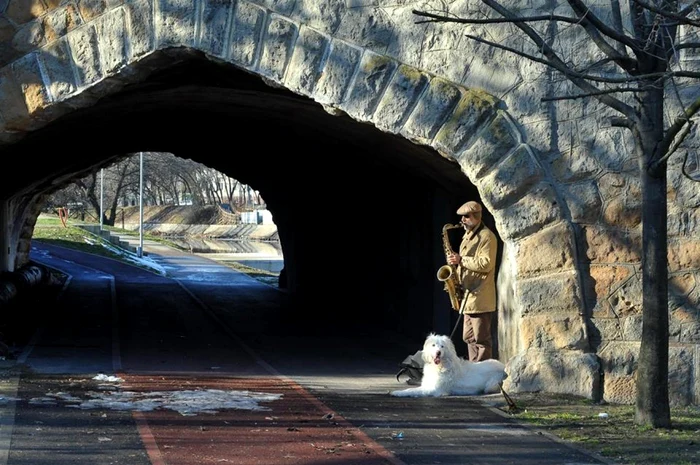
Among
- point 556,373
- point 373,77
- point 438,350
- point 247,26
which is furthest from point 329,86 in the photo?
point 556,373

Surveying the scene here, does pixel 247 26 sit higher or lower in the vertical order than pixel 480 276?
higher

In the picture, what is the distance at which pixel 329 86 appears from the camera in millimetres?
11180

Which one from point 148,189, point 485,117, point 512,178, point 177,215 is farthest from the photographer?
point 148,189

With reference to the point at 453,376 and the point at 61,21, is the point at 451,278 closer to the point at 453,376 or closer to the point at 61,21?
the point at 453,376

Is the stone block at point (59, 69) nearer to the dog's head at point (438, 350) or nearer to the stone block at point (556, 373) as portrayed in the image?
the dog's head at point (438, 350)

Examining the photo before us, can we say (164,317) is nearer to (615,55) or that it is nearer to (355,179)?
(355,179)

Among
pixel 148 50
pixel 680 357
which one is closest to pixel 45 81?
pixel 148 50

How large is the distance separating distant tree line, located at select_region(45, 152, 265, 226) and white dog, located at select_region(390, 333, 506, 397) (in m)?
47.2

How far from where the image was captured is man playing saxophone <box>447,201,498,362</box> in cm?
1111

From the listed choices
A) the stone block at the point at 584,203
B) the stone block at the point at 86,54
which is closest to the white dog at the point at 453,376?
the stone block at the point at 584,203

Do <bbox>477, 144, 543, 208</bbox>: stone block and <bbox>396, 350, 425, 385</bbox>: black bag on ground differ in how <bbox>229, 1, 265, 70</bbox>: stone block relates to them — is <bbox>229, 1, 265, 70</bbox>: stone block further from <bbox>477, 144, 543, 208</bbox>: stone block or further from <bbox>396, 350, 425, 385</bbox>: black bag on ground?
<bbox>396, 350, 425, 385</bbox>: black bag on ground

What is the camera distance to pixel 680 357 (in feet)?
34.5

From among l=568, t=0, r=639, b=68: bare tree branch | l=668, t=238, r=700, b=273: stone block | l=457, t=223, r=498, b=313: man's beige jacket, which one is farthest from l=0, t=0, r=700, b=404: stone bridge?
l=568, t=0, r=639, b=68: bare tree branch

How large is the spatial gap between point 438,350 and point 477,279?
125cm
